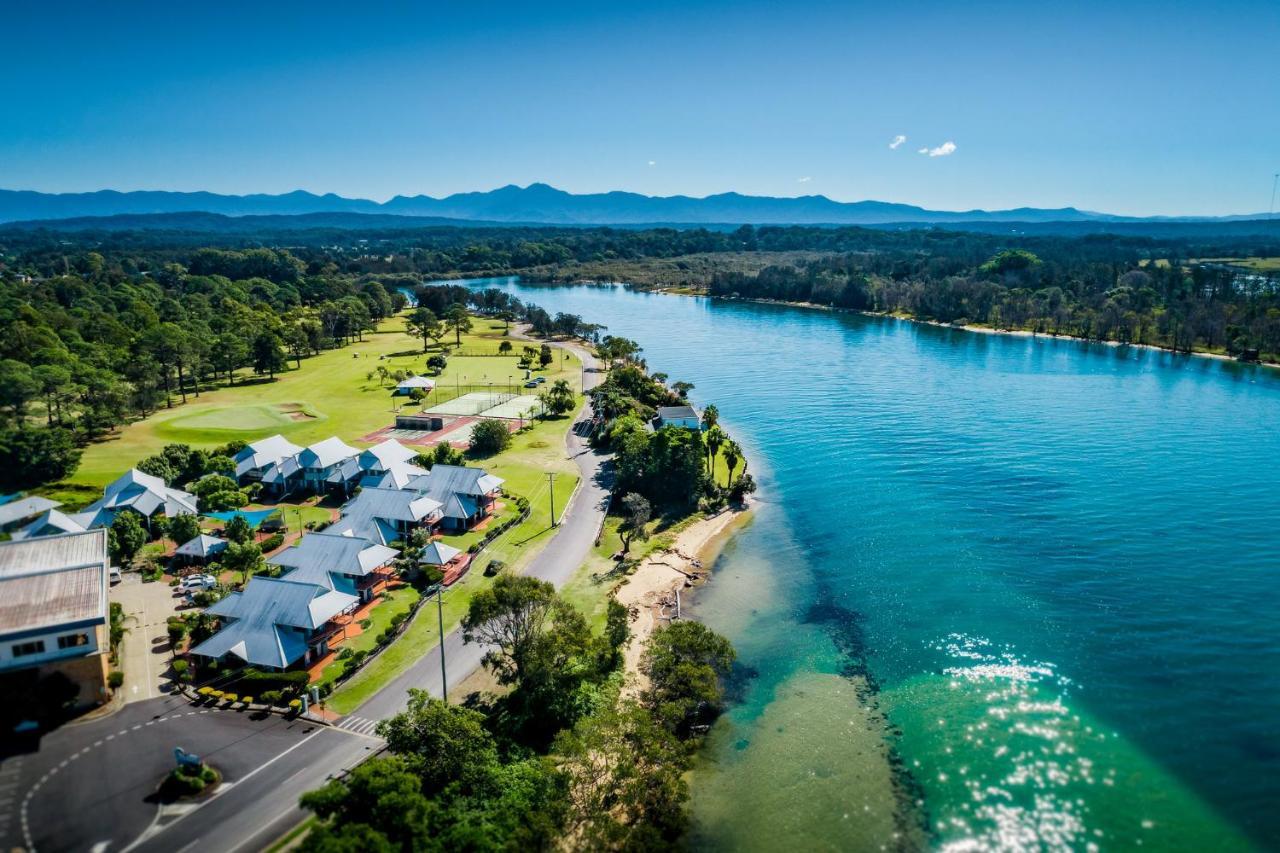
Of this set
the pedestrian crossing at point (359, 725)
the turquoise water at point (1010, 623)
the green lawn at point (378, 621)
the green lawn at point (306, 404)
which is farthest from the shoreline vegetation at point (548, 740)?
the green lawn at point (306, 404)

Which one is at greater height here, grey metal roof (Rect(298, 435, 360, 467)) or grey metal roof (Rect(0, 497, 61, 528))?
grey metal roof (Rect(298, 435, 360, 467))

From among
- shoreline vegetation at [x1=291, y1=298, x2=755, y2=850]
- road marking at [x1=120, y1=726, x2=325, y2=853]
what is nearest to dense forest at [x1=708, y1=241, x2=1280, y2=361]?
shoreline vegetation at [x1=291, y1=298, x2=755, y2=850]

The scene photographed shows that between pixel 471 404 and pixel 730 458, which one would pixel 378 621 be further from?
pixel 471 404

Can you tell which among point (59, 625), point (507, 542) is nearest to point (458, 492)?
point (507, 542)

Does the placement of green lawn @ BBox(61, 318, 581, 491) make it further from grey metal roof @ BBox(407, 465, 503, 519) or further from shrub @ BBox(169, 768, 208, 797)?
shrub @ BBox(169, 768, 208, 797)

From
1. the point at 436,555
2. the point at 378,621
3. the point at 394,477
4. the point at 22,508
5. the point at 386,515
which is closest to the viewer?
the point at 378,621

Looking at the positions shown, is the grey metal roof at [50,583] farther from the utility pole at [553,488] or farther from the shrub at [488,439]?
the shrub at [488,439]

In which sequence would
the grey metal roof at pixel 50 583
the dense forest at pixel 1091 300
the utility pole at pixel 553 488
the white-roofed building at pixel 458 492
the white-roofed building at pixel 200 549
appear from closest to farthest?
the grey metal roof at pixel 50 583 → the white-roofed building at pixel 200 549 → the white-roofed building at pixel 458 492 → the utility pole at pixel 553 488 → the dense forest at pixel 1091 300
